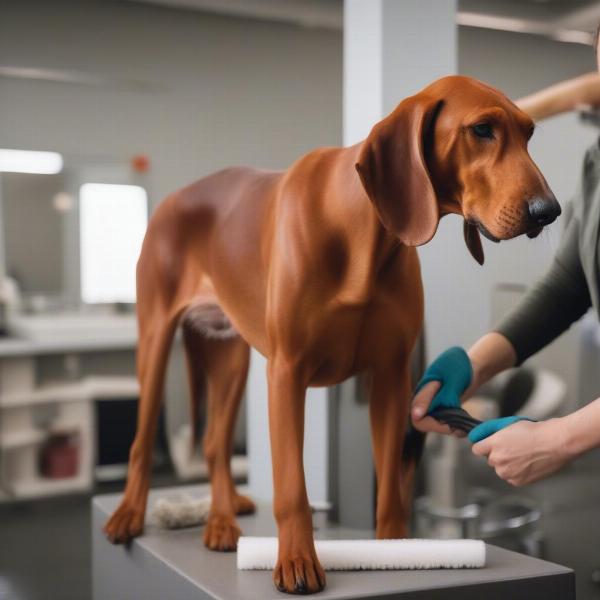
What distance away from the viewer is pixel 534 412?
3004mm

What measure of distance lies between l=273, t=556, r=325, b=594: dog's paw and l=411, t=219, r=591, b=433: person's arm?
41 cm

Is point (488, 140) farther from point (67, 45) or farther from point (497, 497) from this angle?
point (67, 45)

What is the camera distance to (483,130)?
32.4 inches

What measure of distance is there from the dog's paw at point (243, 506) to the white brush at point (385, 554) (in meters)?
0.39

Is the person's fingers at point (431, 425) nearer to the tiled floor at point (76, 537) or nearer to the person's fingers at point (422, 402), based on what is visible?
the person's fingers at point (422, 402)

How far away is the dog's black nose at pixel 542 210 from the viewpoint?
0.78 metres

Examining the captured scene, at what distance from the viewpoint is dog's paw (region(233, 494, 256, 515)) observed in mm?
1421

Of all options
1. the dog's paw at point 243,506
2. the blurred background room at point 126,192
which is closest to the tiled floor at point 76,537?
the blurred background room at point 126,192

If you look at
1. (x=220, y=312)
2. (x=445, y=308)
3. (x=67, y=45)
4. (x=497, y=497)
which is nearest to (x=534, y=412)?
(x=497, y=497)

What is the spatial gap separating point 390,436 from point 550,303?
39 cm

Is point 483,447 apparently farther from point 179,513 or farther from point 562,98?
point 562,98

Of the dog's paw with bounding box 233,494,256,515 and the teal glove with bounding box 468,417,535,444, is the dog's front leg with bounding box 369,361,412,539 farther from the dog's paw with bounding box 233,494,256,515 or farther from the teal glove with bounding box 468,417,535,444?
the dog's paw with bounding box 233,494,256,515

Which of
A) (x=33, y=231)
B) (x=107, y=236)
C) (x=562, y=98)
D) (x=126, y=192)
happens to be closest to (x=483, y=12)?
(x=126, y=192)

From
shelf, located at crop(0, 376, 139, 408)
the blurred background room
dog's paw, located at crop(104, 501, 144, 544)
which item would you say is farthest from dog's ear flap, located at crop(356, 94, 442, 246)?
shelf, located at crop(0, 376, 139, 408)
